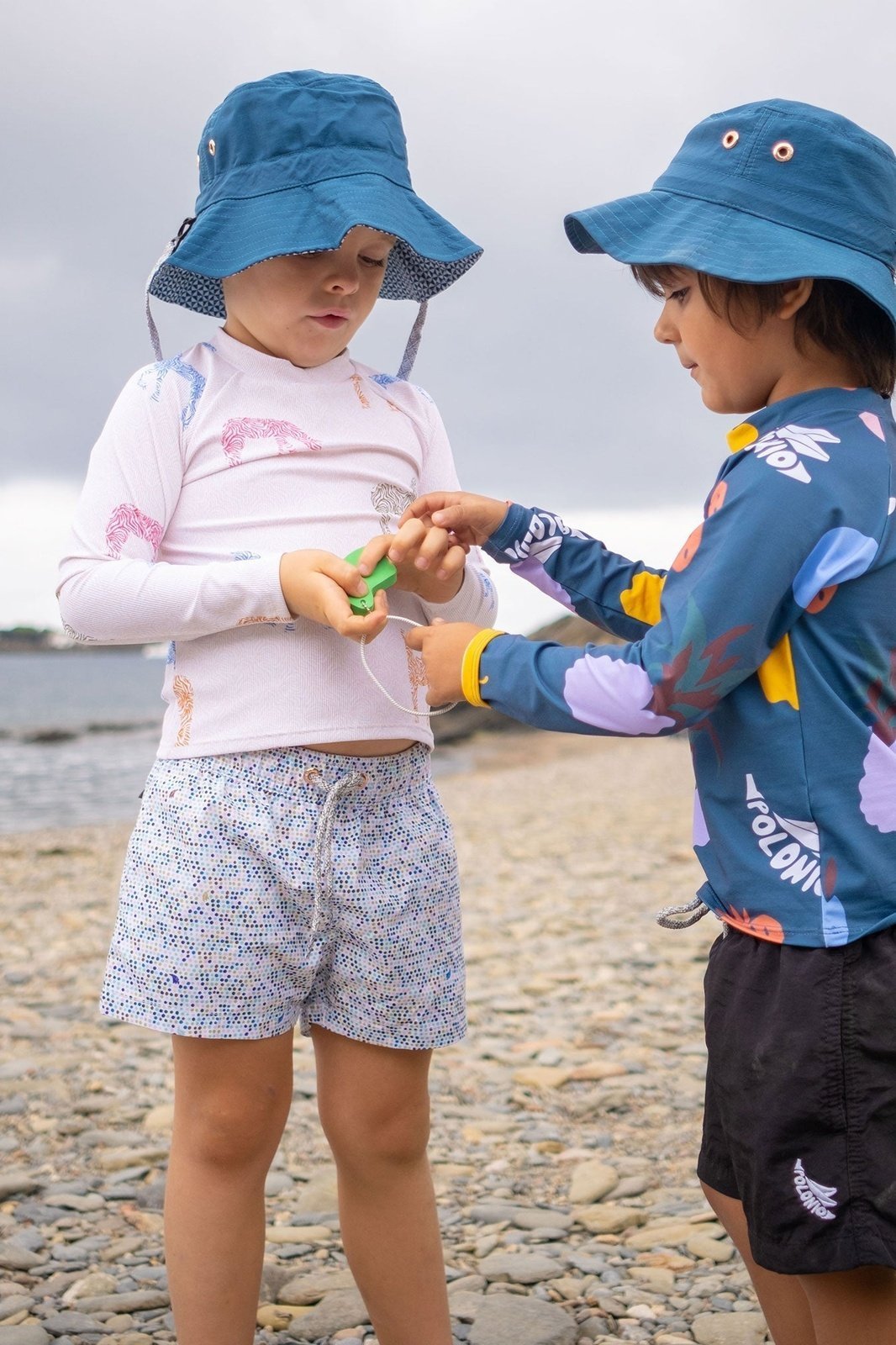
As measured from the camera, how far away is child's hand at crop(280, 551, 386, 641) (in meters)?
1.99

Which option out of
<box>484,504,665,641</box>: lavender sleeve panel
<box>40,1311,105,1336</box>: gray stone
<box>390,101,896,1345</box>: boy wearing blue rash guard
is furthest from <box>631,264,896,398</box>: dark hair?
<box>40,1311,105,1336</box>: gray stone

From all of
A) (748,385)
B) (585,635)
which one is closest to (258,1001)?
(748,385)

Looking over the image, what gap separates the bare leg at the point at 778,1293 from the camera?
2061mm

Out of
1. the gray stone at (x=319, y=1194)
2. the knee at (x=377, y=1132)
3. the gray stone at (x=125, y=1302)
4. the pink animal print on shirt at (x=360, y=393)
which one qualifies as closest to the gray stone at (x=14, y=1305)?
the gray stone at (x=125, y=1302)

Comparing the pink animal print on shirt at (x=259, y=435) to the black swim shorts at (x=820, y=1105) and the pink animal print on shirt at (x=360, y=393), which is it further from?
the black swim shorts at (x=820, y=1105)

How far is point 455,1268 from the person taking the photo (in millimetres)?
3021

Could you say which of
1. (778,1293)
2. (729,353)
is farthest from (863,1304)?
(729,353)

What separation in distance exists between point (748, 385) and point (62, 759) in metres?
23.8

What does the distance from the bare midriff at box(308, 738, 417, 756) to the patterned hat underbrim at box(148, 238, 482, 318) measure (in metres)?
0.82

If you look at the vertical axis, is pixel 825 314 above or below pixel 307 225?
below

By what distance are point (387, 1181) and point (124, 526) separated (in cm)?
115

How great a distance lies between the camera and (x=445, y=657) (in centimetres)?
199

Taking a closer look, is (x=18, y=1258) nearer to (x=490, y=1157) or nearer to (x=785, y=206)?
(x=490, y=1157)

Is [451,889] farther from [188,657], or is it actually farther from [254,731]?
[188,657]
